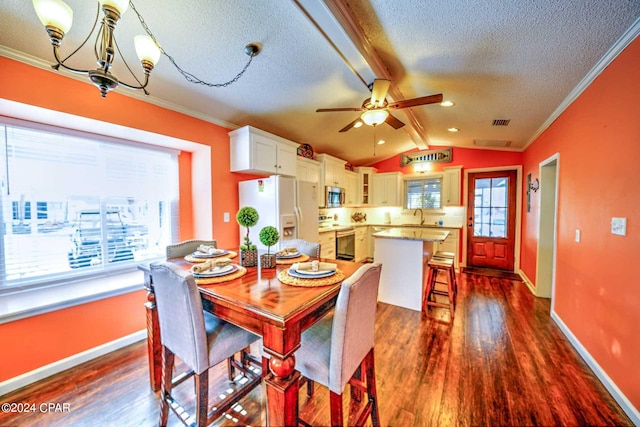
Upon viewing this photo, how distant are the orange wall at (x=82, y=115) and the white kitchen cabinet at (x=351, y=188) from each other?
305 centimetres

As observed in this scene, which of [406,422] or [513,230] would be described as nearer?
[406,422]

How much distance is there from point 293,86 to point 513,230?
4894 mm

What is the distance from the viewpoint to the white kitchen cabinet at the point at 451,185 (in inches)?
195

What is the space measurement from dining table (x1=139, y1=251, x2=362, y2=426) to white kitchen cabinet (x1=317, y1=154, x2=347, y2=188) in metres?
3.22

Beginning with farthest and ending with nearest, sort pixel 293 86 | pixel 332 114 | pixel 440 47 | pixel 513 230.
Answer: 1. pixel 513 230
2. pixel 332 114
3. pixel 293 86
4. pixel 440 47

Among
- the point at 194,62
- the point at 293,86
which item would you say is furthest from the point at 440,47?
the point at 194,62

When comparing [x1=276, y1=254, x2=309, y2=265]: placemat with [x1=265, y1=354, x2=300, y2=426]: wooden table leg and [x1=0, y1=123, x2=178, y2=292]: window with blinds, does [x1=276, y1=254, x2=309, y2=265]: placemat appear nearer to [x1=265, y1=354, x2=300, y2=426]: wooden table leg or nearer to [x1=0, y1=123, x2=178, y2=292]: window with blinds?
[x1=265, y1=354, x2=300, y2=426]: wooden table leg

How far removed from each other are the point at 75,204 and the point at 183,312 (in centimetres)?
195

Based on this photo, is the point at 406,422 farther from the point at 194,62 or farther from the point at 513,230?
the point at 513,230

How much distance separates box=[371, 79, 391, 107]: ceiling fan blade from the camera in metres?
1.99

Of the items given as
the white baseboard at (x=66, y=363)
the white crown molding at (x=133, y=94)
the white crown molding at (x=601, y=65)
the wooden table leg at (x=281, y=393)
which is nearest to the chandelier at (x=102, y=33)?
the white crown molding at (x=133, y=94)

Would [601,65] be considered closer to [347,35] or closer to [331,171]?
[347,35]

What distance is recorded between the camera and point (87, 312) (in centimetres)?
207

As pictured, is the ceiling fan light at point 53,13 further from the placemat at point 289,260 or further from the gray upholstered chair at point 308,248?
the gray upholstered chair at point 308,248
